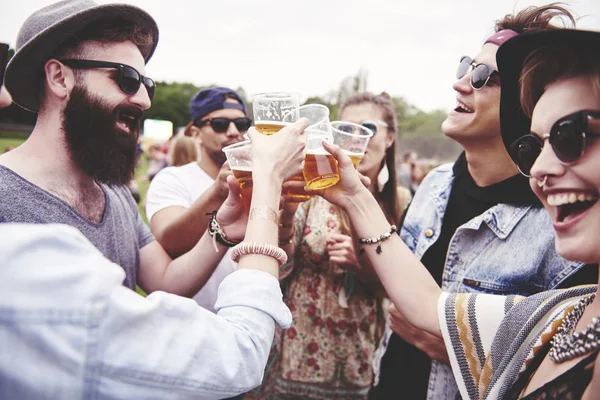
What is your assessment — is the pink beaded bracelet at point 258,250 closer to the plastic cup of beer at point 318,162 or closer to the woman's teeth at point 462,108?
the plastic cup of beer at point 318,162

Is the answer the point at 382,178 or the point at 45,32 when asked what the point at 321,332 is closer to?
the point at 382,178

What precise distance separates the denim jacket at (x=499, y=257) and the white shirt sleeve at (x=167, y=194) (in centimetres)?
198

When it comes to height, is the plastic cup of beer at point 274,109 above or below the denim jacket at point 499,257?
above

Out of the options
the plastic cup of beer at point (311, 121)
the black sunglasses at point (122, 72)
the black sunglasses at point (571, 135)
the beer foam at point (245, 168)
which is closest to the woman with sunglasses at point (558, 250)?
the black sunglasses at point (571, 135)

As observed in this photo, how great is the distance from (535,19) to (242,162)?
5.66ft

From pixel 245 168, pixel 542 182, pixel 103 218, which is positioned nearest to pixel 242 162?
pixel 245 168

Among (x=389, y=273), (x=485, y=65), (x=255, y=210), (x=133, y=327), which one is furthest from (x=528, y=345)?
(x=485, y=65)

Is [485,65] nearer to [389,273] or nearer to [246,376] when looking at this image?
[389,273]

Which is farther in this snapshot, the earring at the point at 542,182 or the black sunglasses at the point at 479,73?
the black sunglasses at the point at 479,73

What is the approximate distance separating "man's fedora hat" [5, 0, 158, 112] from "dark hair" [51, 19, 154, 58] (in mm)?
29

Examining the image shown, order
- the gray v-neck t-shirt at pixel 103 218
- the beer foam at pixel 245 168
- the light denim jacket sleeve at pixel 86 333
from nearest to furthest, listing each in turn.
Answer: the light denim jacket sleeve at pixel 86 333, the gray v-neck t-shirt at pixel 103 218, the beer foam at pixel 245 168

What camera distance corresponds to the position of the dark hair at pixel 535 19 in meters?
1.80

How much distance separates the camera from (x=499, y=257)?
1941 mm

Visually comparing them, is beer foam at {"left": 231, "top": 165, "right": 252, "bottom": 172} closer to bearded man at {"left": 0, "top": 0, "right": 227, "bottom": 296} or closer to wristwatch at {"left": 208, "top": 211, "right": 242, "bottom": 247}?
wristwatch at {"left": 208, "top": 211, "right": 242, "bottom": 247}
